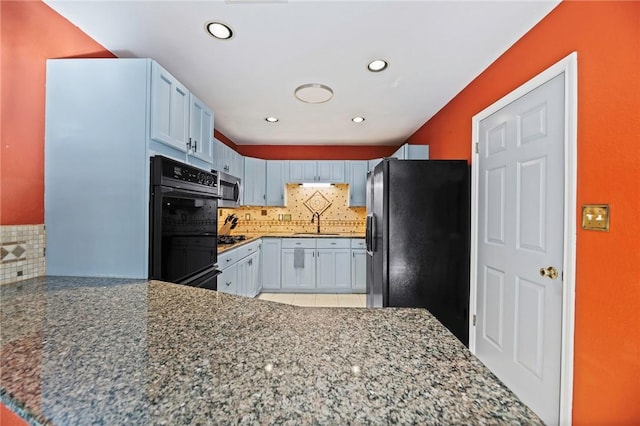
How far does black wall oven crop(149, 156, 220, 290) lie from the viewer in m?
1.55

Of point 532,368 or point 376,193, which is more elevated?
point 376,193

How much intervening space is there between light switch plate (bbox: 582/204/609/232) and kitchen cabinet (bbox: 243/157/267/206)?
376cm

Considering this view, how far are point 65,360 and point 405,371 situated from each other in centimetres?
76

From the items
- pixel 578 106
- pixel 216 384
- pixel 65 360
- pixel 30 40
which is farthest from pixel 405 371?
pixel 30 40

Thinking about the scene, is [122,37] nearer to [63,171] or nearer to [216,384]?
[63,171]

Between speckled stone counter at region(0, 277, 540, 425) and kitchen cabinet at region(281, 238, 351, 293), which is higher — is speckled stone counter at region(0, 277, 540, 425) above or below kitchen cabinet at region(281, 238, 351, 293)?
above

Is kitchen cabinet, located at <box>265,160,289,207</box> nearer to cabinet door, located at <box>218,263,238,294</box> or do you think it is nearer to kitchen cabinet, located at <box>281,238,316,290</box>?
kitchen cabinet, located at <box>281,238,316,290</box>

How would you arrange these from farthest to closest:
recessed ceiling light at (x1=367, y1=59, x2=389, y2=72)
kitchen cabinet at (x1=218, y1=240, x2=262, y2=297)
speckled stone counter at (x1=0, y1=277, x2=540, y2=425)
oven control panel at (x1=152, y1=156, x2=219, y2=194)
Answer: kitchen cabinet at (x1=218, y1=240, x2=262, y2=297) < recessed ceiling light at (x1=367, y1=59, x2=389, y2=72) < oven control panel at (x1=152, y1=156, x2=219, y2=194) < speckled stone counter at (x1=0, y1=277, x2=540, y2=425)

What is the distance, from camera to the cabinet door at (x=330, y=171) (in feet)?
14.2

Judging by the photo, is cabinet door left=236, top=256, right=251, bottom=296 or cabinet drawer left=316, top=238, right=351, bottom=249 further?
cabinet drawer left=316, top=238, right=351, bottom=249

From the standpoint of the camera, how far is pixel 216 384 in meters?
0.52

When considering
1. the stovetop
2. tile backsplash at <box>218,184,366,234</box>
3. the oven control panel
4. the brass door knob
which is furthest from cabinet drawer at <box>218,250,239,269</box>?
the brass door knob

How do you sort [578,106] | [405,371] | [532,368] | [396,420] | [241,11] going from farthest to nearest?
[532,368] → [241,11] → [578,106] → [405,371] → [396,420]

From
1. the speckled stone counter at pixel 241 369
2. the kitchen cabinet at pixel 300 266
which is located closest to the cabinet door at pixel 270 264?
the kitchen cabinet at pixel 300 266
